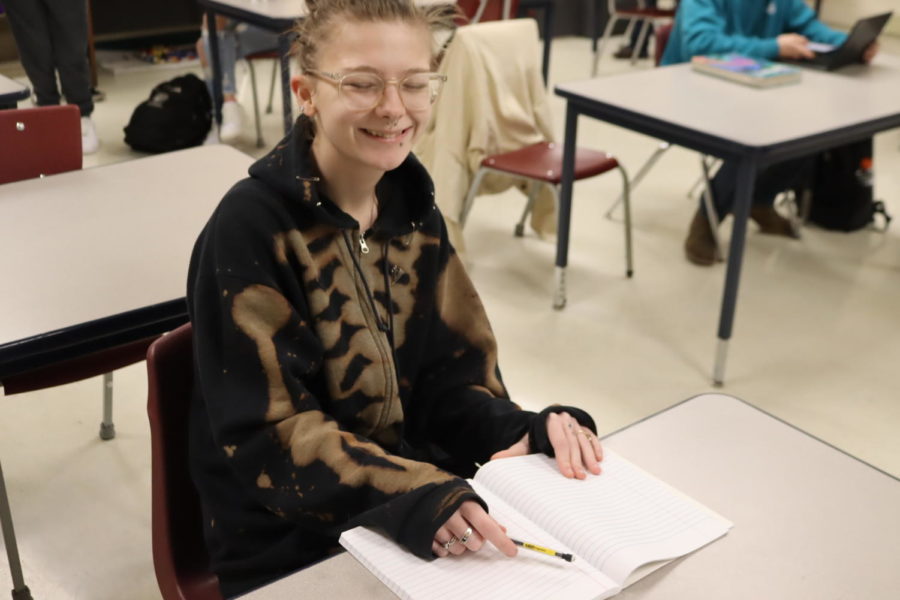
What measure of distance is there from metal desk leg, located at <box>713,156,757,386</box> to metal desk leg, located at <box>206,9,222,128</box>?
98.0 inches

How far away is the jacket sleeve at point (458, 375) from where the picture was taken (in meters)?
1.26

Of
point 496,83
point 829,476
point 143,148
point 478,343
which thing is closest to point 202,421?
point 478,343

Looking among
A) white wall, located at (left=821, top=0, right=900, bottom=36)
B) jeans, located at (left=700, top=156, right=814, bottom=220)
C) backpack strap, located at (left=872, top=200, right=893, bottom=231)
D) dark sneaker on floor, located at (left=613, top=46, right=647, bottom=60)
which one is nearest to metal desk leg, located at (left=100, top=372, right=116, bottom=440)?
jeans, located at (left=700, top=156, right=814, bottom=220)

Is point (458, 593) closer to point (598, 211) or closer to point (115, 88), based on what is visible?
point (598, 211)

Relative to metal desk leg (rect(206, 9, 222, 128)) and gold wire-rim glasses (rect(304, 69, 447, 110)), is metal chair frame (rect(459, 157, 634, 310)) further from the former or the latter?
gold wire-rim glasses (rect(304, 69, 447, 110))

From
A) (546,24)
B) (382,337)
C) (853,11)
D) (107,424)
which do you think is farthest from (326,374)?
(853,11)

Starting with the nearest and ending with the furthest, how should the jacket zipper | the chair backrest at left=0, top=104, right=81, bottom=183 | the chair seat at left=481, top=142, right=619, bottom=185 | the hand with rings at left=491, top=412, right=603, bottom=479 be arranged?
the hand with rings at left=491, top=412, right=603, bottom=479 < the jacket zipper < the chair backrest at left=0, top=104, right=81, bottom=183 < the chair seat at left=481, top=142, right=619, bottom=185

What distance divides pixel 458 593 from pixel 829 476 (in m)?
0.45

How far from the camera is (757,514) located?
98 cm

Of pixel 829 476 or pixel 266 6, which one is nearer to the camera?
pixel 829 476

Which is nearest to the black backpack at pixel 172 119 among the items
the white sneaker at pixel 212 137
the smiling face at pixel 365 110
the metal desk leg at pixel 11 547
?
the white sneaker at pixel 212 137

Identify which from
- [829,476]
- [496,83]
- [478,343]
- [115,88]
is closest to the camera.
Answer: [829,476]

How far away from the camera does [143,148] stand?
4156 millimetres

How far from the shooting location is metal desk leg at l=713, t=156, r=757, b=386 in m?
2.31
